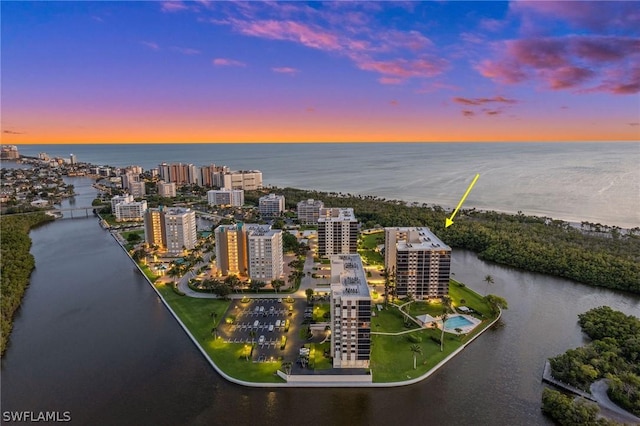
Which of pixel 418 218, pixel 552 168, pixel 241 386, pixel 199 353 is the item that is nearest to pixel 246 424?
pixel 241 386

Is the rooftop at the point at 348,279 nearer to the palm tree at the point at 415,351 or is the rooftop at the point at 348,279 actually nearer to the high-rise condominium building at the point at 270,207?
the palm tree at the point at 415,351

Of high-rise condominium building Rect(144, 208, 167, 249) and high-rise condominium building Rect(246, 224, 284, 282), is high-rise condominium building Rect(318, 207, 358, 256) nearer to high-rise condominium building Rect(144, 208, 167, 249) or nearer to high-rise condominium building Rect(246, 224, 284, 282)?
high-rise condominium building Rect(246, 224, 284, 282)

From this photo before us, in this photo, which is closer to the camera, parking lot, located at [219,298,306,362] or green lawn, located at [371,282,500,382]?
green lawn, located at [371,282,500,382]

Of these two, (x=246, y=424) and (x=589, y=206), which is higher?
(x=589, y=206)

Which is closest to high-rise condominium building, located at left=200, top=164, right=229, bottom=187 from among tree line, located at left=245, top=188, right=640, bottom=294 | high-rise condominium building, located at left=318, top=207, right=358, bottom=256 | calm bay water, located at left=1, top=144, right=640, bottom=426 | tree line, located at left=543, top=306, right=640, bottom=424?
tree line, located at left=245, top=188, right=640, bottom=294

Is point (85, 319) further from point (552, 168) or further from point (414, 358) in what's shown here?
point (552, 168)

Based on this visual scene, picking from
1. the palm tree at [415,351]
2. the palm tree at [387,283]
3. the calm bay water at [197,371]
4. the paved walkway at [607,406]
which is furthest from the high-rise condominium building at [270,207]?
the paved walkway at [607,406]

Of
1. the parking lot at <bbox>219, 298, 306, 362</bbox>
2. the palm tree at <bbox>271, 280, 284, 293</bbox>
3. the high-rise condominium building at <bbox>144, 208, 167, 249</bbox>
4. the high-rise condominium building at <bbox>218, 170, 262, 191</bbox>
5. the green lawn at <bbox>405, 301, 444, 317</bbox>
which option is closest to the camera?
the parking lot at <bbox>219, 298, 306, 362</bbox>
